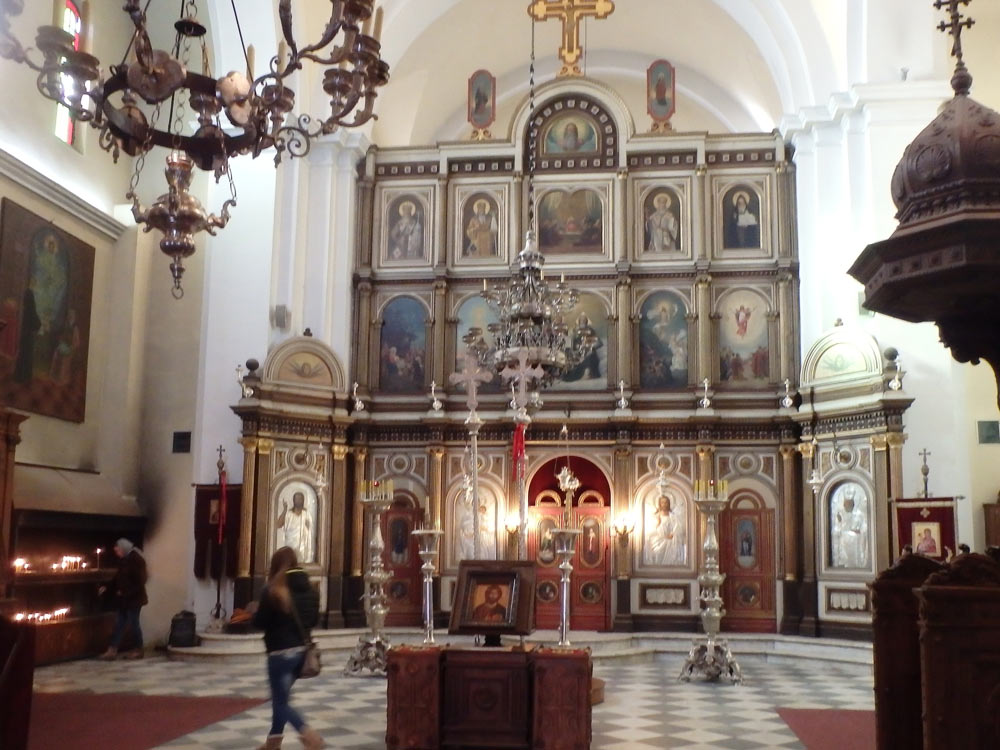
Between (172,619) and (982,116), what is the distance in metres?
12.5

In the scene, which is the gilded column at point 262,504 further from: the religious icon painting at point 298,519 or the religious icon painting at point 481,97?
the religious icon painting at point 481,97

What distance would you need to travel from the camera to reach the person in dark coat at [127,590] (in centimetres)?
1373

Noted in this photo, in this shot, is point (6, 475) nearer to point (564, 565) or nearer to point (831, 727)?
point (564, 565)

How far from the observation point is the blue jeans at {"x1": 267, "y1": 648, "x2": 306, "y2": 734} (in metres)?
7.01

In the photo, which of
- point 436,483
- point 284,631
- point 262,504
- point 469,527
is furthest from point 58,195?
point 284,631

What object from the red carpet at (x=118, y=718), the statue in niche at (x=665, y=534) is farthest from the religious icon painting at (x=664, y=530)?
the red carpet at (x=118, y=718)

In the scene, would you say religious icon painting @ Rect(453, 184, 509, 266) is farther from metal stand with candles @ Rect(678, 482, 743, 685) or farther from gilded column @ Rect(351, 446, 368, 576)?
metal stand with candles @ Rect(678, 482, 743, 685)

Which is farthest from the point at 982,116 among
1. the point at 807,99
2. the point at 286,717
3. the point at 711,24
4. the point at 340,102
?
the point at 711,24

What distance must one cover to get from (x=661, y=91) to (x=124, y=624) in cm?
1149

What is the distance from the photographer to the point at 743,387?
16.3 metres

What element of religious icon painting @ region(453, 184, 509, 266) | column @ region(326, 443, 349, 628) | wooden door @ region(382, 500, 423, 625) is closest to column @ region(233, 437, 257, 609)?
column @ region(326, 443, 349, 628)

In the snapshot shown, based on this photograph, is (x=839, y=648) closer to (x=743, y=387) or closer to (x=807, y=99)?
(x=743, y=387)

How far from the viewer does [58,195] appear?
1404 cm

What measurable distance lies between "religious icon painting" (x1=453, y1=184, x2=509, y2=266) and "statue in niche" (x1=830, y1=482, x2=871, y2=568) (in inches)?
253
